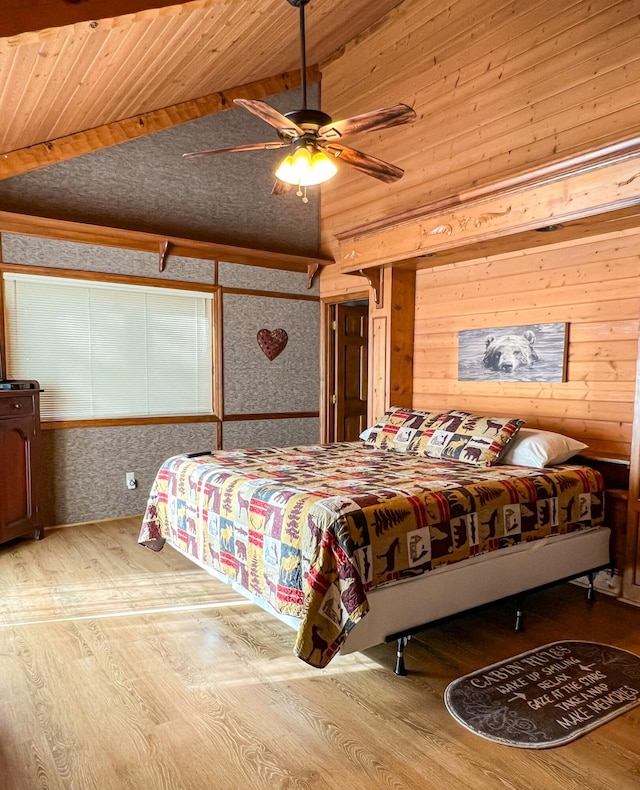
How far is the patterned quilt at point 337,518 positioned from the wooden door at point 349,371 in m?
2.60

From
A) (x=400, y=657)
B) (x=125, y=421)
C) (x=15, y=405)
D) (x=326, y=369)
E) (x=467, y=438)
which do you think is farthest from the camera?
(x=326, y=369)

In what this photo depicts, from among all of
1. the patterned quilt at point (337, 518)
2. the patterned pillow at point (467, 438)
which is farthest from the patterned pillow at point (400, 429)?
the patterned quilt at point (337, 518)

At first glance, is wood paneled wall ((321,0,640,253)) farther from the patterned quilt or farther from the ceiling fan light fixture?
the patterned quilt

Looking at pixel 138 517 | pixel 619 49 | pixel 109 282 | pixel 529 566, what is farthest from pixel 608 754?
pixel 109 282

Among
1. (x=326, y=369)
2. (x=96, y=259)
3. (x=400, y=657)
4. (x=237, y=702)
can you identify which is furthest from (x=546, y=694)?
(x=96, y=259)

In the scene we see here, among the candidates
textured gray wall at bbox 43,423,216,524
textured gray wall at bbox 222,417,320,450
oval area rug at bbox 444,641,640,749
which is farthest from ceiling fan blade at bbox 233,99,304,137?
textured gray wall at bbox 222,417,320,450

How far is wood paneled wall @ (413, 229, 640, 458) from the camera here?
3268mm

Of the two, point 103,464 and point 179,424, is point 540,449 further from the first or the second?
point 103,464

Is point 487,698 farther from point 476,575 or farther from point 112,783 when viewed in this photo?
point 112,783

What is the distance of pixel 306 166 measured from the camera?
9.56ft

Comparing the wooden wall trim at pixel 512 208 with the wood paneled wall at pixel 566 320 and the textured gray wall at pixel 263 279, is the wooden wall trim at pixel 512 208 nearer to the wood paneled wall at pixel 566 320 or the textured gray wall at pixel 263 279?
the wood paneled wall at pixel 566 320

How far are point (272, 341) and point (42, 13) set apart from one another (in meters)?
4.86

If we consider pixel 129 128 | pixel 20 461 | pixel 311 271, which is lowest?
pixel 20 461

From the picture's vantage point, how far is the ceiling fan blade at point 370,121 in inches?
103
